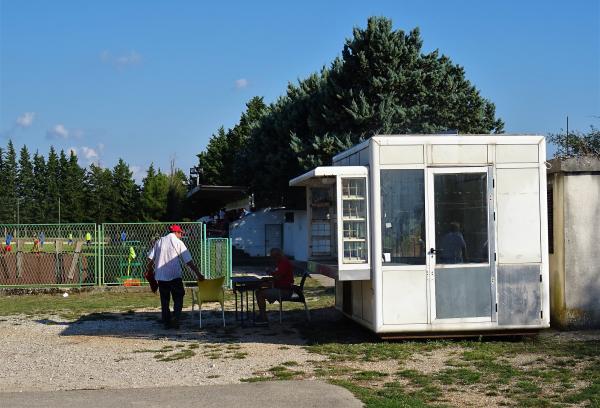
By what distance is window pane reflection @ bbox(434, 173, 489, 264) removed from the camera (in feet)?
35.5

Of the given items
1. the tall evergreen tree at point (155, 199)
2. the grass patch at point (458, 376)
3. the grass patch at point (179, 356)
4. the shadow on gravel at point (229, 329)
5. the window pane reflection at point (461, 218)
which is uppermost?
the tall evergreen tree at point (155, 199)

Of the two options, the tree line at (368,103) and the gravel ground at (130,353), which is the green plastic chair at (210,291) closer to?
the gravel ground at (130,353)

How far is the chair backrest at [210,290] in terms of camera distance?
43.3ft

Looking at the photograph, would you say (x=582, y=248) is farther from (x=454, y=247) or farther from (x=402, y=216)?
(x=402, y=216)

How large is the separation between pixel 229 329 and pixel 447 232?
166 inches

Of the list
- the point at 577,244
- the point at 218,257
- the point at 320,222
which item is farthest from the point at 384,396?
the point at 218,257

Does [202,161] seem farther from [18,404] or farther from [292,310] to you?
[18,404]

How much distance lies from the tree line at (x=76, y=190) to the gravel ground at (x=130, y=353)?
182 feet

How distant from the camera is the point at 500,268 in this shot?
10812 mm

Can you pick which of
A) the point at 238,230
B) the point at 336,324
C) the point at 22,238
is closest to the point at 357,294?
the point at 336,324

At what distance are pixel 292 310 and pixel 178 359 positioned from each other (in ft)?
19.1

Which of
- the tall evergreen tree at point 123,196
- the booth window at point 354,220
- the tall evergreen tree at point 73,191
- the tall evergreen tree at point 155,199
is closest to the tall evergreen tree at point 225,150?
the tall evergreen tree at point 155,199

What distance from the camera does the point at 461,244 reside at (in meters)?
10.8

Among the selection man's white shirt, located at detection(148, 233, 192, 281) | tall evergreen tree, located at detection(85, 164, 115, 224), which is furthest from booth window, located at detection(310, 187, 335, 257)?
tall evergreen tree, located at detection(85, 164, 115, 224)
